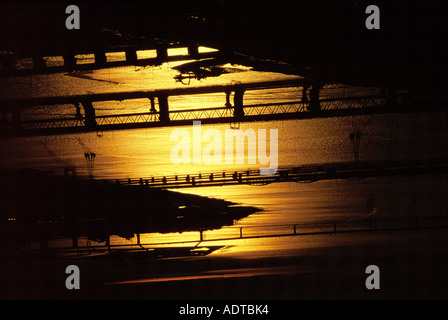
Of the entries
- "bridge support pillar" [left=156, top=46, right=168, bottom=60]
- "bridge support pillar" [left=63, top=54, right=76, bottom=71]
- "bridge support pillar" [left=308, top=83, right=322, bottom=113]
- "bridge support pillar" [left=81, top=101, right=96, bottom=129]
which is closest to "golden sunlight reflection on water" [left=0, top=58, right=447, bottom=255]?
"bridge support pillar" [left=81, top=101, right=96, bottom=129]

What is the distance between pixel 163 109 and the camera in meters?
19.7

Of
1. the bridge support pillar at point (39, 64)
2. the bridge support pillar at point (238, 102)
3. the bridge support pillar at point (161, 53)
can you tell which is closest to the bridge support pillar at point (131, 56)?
the bridge support pillar at point (161, 53)

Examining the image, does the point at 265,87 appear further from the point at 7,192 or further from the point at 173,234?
the point at 7,192

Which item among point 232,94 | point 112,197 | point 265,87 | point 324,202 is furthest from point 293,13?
point 324,202

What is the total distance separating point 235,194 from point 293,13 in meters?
16.2

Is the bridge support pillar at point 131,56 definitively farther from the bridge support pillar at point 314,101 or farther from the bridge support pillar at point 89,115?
the bridge support pillar at point 314,101

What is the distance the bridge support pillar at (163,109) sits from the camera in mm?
19594

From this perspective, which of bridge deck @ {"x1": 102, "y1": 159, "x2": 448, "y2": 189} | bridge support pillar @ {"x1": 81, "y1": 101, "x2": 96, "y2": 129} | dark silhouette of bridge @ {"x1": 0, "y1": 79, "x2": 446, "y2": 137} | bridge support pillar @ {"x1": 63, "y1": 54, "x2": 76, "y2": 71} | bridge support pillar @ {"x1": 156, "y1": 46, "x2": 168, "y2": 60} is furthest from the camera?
bridge deck @ {"x1": 102, "y1": 159, "x2": 448, "y2": 189}

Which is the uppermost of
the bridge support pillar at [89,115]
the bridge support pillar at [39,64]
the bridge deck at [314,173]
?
the bridge support pillar at [39,64]

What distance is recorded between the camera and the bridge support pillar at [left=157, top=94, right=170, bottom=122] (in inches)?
771

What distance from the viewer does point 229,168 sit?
23.3 metres

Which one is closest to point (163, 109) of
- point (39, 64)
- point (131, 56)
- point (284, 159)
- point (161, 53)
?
point (284, 159)

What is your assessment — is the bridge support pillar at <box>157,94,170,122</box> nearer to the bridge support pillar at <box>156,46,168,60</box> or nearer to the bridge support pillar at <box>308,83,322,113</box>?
the bridge support pillar at <box>308,83,322,113</box>

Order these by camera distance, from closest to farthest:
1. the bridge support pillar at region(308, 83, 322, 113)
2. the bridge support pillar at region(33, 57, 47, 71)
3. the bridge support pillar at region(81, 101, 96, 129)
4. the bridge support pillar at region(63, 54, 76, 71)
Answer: the bridge support pillar at region(63, 54, 76, 71) < the bridge support pillar at region(33, 57, 47, 71) < the bridge support pillar at region(308, 83, 322, 113) < the bridge support pillar at region(81, 101, 96, 129)
